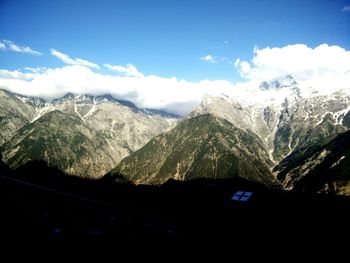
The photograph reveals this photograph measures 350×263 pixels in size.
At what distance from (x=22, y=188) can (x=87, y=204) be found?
4745mm

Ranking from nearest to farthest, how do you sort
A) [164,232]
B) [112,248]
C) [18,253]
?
[18,253] < [112,248] < [164,232]

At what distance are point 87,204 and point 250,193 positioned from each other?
9.57m

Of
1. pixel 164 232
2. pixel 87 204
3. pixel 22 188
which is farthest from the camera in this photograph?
pixel 22 188

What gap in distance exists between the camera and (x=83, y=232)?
14219mm

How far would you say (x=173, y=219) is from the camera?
1952 cm

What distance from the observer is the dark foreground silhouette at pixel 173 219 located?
46.4ft

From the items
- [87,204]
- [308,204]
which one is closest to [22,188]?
[87,204]

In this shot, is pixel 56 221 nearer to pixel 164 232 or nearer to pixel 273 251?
pixel 164 232

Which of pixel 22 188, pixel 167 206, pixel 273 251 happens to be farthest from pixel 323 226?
pixel 22 188

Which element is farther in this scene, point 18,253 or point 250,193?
point 250,193

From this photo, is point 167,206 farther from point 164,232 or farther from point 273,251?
point 273,251

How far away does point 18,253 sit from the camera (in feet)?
37.8

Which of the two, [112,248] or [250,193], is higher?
[250,193]

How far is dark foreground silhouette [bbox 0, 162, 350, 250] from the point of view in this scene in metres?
14.1
